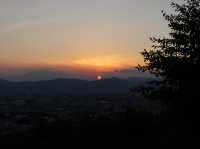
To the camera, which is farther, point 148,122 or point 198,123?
point 148,122

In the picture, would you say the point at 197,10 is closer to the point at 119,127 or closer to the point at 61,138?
the point at 119,127

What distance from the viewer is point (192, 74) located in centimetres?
2859

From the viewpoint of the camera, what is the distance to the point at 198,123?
28.3 metres

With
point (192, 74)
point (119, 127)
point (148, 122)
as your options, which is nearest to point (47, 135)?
point (119, 127)

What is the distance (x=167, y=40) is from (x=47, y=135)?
11669mm

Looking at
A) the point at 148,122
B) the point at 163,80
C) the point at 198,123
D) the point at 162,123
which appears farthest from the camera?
the point at 148,122

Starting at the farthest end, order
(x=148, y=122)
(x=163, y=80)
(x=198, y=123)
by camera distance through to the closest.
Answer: (x=148, y=122) < (x=163, y=80) < (x=198, y=123)

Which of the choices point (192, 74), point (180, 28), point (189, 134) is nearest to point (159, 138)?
point (189, 134)

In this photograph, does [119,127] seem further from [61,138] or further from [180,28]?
[180,28]

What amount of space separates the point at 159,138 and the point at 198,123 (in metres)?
3.66

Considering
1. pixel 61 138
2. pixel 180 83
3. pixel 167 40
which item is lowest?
pixel 61 138

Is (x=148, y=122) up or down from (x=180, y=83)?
down

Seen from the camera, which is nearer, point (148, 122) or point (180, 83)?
point (180, 83)

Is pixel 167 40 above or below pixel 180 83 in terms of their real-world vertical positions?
above
